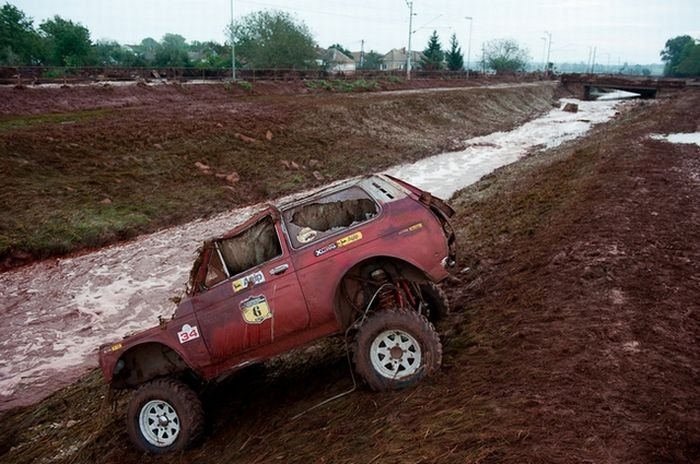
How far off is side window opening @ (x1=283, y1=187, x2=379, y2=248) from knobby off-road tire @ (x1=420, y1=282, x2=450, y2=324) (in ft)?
5.58

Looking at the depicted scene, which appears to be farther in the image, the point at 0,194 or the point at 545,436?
the point at 0,194

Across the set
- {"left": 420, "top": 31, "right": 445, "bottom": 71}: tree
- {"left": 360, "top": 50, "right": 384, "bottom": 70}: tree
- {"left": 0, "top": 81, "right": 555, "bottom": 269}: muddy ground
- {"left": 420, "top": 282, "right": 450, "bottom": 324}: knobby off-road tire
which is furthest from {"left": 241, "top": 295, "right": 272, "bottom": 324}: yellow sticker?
{"left": 360, "top": 50, "right": 384, "bottom": 70}: tree

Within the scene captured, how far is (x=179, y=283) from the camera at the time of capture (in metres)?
12.9

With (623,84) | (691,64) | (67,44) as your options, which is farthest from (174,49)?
Result: (691,64)

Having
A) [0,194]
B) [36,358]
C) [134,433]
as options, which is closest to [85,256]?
[0,194]

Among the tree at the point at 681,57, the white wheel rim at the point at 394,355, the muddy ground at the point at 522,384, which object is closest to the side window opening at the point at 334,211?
the white wheel rim at the point at 394,355

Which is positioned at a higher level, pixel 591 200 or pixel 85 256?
pixel 591 200

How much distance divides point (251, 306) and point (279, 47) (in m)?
63.7

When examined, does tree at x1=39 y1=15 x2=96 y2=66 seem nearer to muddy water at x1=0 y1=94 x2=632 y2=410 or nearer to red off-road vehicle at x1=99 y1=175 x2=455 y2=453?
muddy water at x1=0 y1=94 x2=632 y2=410

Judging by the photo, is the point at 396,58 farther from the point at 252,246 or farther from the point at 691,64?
the point at 252,246

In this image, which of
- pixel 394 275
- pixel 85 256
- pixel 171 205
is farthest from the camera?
pixel 171 205

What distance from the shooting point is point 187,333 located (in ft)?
19.4

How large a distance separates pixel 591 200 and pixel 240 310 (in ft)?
29.7

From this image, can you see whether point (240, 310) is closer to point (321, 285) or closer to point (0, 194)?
point (321, 285)
